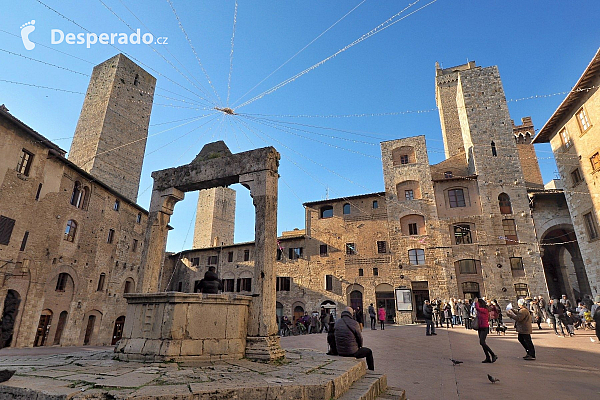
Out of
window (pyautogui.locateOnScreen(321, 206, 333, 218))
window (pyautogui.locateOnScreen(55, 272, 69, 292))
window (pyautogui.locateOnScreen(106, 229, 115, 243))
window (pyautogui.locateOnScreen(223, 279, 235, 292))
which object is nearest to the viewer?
window (pyautogui.locateOnScreen(55, 272, 69, 292))

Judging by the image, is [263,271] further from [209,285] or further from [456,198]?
[456,198]

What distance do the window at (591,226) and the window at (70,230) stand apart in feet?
97.1

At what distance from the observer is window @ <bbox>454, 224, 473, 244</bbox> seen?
24847mm

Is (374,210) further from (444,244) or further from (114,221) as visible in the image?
(114,221)

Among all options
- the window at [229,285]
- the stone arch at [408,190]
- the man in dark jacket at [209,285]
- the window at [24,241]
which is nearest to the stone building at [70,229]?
the window at [24,241]

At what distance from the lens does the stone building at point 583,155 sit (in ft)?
55.7

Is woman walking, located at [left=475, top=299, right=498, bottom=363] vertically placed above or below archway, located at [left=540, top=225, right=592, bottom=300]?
below

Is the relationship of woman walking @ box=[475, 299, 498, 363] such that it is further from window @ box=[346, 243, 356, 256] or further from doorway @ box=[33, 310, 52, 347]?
doorway @ box=[33, 310, 52, 347]

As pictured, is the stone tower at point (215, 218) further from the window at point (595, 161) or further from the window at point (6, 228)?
the window at point (595, 161)

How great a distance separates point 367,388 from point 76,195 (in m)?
21.0

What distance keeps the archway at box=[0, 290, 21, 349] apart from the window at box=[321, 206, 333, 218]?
21.5m

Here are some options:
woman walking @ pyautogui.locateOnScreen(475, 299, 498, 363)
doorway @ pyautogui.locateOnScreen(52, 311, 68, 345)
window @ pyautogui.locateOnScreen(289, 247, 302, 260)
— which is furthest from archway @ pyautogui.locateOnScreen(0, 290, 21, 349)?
window @ pyautogui.locateOnScreen(289, 247, 302, 260)

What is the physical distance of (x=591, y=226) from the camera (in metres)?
18.2

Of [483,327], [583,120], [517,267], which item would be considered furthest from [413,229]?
[483,327]
